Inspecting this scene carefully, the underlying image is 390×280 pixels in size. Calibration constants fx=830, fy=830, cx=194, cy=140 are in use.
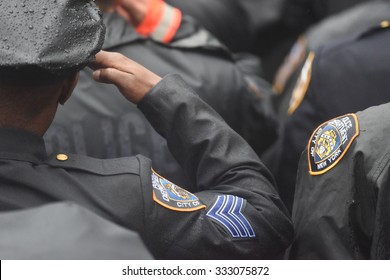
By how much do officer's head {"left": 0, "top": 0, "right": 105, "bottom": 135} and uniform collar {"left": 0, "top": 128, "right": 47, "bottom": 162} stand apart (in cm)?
2

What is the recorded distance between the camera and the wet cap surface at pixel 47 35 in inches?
50.4

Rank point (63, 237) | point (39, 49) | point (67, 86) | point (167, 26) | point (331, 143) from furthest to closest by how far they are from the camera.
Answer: point (167, 26) → point (331, 143) → point (67, 86) → point (39, 49) → point (63, 237)

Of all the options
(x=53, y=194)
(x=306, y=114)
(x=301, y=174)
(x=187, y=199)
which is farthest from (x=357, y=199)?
(x=306, y=114)

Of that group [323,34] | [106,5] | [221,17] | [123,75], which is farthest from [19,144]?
[323,34]

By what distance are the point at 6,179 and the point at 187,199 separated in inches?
12.2

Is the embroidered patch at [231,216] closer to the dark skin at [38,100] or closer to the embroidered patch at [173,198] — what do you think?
the embroidered patch at [173,198]

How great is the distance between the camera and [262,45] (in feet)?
11.6

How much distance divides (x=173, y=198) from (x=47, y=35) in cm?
34

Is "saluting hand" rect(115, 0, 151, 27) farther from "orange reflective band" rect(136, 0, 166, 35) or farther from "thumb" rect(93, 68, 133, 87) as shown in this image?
"thumb" rect(93, 68, 133, 87)

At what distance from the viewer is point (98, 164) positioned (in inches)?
55.7

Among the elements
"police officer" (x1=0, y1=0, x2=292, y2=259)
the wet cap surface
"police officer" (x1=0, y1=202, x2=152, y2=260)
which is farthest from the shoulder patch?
"police officer" (x1=0, y1=202, x2=152, y2=260)

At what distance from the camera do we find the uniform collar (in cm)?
131

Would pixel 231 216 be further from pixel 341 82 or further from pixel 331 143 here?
pixel 341 82

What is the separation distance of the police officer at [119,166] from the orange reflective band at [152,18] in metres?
0.53
